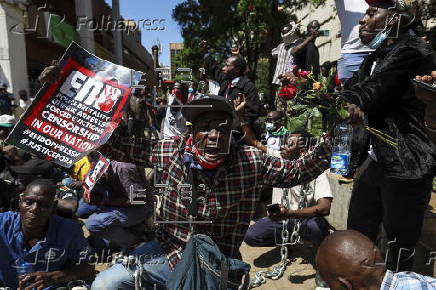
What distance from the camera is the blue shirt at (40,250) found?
103 inches

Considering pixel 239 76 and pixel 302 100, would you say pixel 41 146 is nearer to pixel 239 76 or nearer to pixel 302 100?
pixel 302 100

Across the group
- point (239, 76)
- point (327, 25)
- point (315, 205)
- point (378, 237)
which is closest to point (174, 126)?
point (239, 76)

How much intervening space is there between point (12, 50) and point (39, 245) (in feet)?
34.3

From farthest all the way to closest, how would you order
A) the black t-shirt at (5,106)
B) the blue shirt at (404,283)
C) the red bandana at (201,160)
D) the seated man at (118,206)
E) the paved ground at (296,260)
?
1. the black t-shirt at (5,106)
2. the seated man at (118,206)
3. the paved ground at (296,260)
4. the red bandana at (201,160)
5. the blue shirt at (404,283)

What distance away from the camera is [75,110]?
2041 mm

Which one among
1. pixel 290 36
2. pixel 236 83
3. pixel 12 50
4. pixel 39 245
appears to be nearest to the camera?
pixel 39 245

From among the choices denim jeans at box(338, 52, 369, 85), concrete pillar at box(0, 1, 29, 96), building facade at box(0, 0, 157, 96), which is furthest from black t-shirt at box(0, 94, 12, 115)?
denim jeans at box(338, 52, 369, 85)

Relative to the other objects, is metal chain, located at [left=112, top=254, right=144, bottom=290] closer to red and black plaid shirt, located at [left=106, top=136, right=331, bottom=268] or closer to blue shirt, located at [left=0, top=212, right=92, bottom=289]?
red and black plaid shirt, located at [left=106, top=136, right=331, bottom=268]

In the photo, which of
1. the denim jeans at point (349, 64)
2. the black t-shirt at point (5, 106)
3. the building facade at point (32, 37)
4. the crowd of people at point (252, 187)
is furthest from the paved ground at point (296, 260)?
the black t-shirt at point (5, 106)

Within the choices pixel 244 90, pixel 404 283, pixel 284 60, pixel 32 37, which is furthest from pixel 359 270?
pixel 32 37

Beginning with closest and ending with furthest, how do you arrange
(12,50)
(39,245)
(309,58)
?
(39,245) < (309,58) < (12,50)

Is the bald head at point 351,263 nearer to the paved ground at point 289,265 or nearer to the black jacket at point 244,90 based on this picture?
the paved ground at point 289,265

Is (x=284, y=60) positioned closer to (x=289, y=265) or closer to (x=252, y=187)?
(x=289, y=265)

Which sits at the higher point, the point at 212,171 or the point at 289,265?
the point at 212,171
